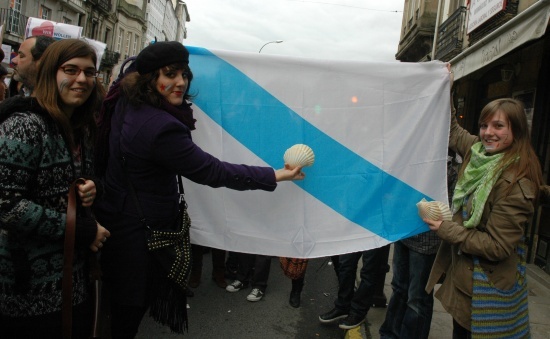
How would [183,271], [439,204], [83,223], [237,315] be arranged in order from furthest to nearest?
[237,315], [439,204], [183,271], [83,223]

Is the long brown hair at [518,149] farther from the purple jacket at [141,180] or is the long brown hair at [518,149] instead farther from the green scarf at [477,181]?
the purple jacket at [141,180]

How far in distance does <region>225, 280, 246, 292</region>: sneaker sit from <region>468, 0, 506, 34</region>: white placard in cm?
593

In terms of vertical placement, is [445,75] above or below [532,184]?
above

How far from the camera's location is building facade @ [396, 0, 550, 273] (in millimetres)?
4270

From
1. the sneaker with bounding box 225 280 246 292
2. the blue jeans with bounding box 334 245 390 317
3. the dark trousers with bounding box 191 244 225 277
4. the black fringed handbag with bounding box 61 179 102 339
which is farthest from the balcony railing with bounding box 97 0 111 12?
the black fringed handbag with bounding box 61 179 102 339

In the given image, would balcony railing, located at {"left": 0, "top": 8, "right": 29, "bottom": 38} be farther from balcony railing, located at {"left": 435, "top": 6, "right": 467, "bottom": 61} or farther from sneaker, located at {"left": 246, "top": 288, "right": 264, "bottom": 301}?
sneaker, located at {"left": 246, "top": 288, "right": 264, "bottom": 301}

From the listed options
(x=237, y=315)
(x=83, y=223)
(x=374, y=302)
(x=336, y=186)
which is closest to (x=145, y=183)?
(x=83, y=223)

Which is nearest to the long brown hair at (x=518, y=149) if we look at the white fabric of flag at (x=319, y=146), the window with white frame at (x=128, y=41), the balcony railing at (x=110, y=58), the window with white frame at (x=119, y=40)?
the white fabric of flag at (x=319, y=146)

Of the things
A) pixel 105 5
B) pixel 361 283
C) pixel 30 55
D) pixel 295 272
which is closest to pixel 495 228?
pixel 361 283

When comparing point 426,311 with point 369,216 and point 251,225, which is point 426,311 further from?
point 251,225

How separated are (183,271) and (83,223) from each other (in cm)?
56

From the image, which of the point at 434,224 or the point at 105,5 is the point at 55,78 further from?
the point at 105,5

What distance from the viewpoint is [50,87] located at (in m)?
1.66

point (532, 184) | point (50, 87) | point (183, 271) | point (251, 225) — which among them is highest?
point (50, 87)
